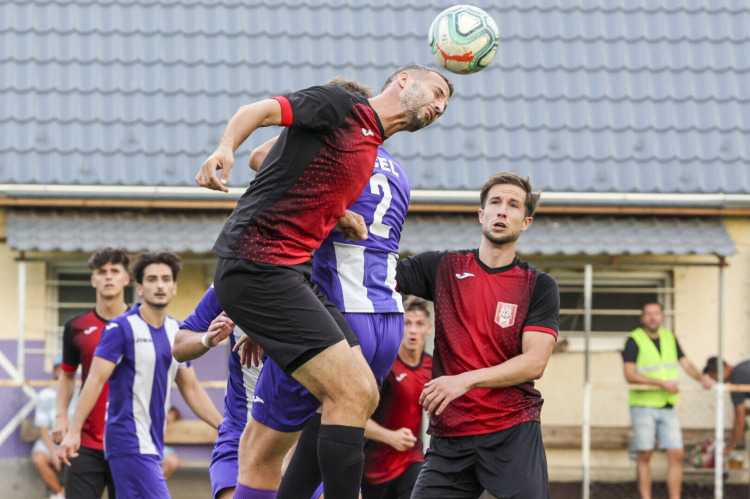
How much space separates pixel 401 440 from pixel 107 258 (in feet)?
8.49

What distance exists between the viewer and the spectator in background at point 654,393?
11195 millimetres

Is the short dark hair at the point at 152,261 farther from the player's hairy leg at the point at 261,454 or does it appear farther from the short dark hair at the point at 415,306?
the player's hairy leg at the point at 261,454

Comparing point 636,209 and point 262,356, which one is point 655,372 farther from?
point 262,356

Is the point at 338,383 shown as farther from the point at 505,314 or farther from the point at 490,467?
the point at 505,314

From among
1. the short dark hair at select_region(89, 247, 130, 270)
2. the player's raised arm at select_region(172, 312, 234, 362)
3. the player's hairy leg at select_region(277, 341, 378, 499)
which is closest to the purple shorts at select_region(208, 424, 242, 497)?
the player's raised arm at select_region(172, 312, 234, 362)

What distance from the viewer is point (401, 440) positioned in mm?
8453

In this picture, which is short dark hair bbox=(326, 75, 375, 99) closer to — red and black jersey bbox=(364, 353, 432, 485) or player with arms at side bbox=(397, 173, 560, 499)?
player with arms at side bbox=(397, 173, 560, 499)

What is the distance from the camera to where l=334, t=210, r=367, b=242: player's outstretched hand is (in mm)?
5237

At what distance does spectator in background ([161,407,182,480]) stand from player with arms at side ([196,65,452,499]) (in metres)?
5.87

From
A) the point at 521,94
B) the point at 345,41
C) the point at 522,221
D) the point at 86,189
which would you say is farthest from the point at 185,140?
the point at 522,221

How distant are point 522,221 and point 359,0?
7505mm

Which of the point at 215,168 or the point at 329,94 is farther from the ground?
the point at 329,94

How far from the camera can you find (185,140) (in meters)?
12.3

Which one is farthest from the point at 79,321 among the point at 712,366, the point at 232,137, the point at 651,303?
the point at 712,366
